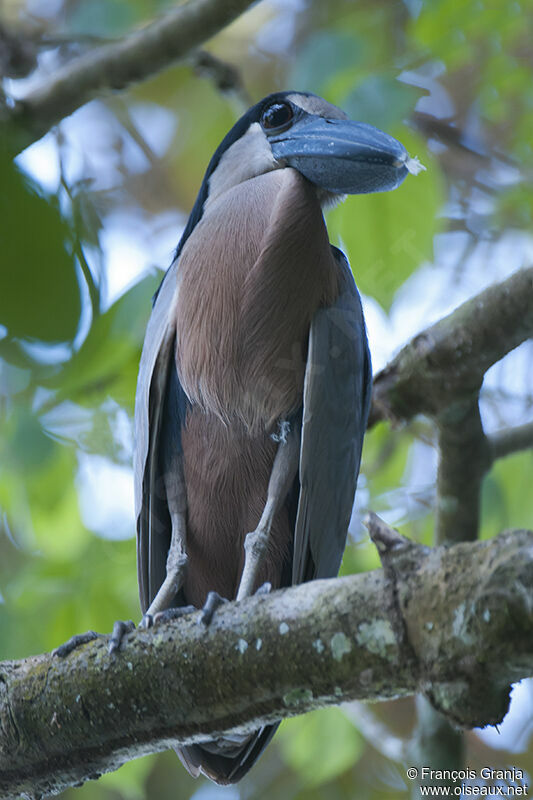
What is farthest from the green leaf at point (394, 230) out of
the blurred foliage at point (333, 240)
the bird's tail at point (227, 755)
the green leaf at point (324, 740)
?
the green leaf at point (324, 740)

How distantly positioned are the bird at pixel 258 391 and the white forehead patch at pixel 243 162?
0.01 meters

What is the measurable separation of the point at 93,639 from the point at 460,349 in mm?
1386

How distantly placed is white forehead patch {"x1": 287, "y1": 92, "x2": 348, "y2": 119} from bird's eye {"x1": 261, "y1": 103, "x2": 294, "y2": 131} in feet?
0.11

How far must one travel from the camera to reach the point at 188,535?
8.51 feet

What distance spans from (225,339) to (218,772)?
1265 mm

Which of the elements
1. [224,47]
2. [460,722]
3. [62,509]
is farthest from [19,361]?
[224,47]

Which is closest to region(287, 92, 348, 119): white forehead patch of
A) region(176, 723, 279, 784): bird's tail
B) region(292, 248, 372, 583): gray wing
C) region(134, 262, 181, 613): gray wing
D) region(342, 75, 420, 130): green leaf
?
region(342, 75, 420, 130): green leaf

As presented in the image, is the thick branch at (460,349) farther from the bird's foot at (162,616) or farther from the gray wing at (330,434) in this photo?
the bird's foot at (162,616)

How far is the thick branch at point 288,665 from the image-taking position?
125 centimetres

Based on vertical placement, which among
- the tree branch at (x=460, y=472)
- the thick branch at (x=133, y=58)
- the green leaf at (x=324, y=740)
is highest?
the thick branch at (x=133, y=58)

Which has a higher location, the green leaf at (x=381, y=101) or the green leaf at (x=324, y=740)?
the green leaf at (x=381, y=101)

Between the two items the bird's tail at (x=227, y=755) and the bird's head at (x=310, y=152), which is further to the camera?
the bird's tail at (x=227, y=755)

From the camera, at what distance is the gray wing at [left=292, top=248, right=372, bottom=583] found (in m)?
2.45

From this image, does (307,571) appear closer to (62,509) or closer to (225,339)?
(225,339)
